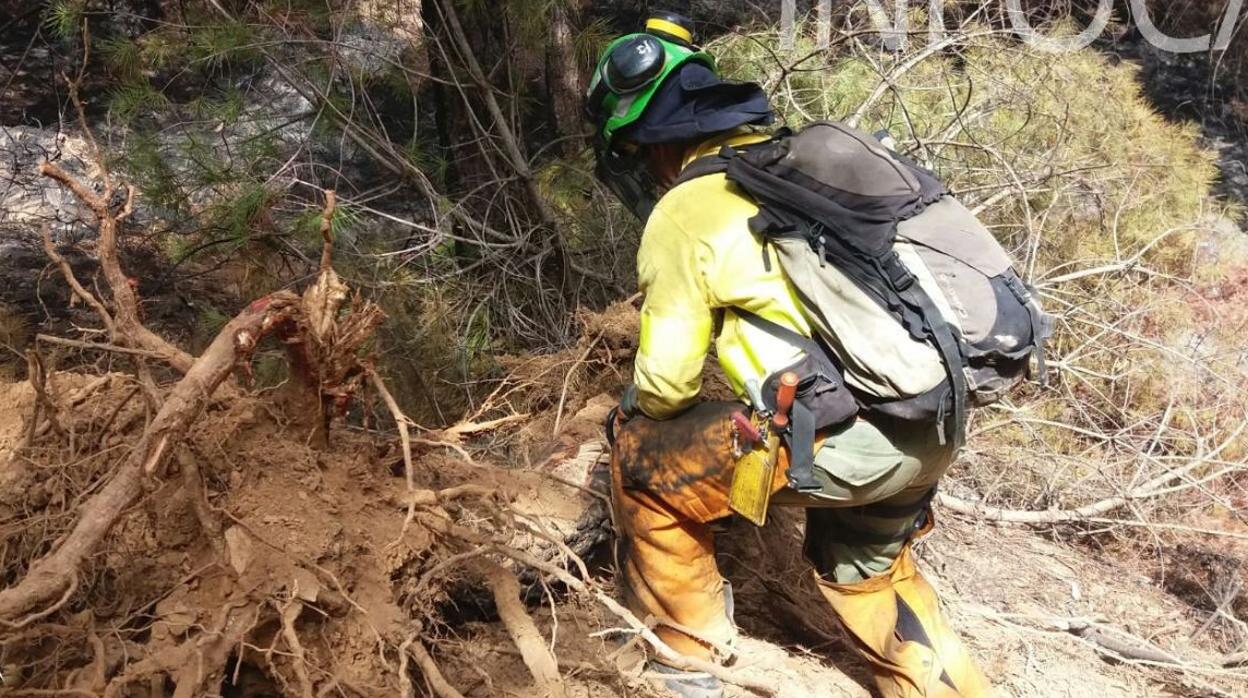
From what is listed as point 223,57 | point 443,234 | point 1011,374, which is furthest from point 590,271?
point 1011,374

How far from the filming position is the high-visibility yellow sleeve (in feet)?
7.44

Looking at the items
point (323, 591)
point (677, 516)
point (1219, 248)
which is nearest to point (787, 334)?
point (677, 516)

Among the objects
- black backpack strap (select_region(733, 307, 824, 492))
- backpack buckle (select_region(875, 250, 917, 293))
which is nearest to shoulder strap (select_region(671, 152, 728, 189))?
black backpack strap (select_region(733, 307, 824, 492))

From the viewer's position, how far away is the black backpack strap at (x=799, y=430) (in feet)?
7.21

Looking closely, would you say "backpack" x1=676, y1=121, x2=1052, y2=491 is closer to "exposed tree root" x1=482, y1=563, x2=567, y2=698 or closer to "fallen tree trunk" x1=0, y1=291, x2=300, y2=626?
"exposed tree root" x1=482, y1=563, x2=567, y2=698

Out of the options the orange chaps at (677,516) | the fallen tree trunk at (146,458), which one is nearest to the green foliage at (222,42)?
the fallen tree trunk at (146,458)

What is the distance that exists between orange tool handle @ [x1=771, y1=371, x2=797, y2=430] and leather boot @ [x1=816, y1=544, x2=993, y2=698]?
2.48ft

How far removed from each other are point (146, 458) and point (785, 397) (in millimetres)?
1435

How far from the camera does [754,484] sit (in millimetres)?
2297

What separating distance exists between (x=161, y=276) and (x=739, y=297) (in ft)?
11.8

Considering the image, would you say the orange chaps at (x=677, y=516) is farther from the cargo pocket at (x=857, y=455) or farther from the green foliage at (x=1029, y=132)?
the green foliage at (x=1029, y=132)

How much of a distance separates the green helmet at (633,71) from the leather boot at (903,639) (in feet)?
5.02

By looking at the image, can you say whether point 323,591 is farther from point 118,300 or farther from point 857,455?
point 857,455

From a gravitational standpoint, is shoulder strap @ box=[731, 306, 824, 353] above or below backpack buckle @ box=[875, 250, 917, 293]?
below
